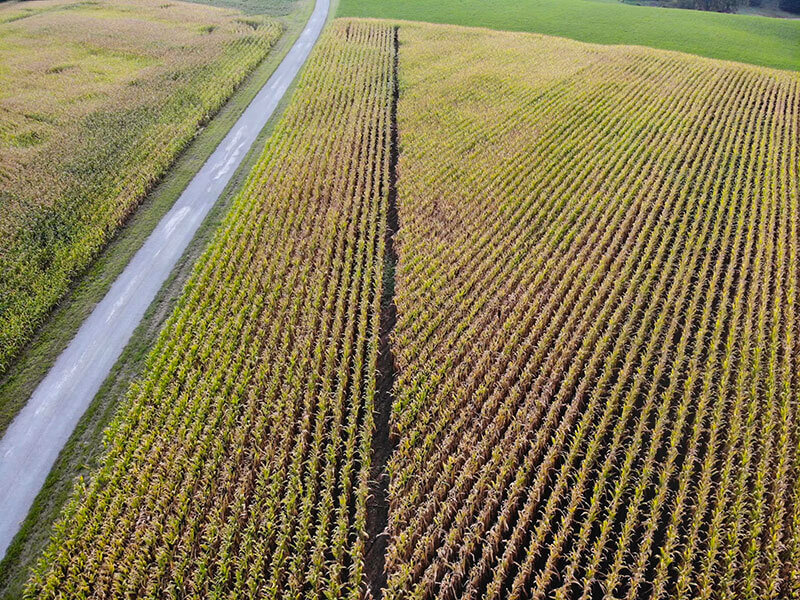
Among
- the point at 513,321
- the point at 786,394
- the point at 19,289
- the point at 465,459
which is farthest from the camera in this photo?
the point at 19,289

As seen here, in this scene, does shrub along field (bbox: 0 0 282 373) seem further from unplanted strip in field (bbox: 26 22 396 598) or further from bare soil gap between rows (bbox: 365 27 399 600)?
bare soil gap between rows (bbox: 365 27 399 600)

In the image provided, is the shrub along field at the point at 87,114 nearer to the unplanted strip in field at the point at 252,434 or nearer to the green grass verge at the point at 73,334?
the green grass verge at the point at 73,334

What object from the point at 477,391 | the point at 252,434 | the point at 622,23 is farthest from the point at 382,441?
the point at 622,23

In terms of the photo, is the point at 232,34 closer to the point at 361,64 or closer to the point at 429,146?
the point at 361,64

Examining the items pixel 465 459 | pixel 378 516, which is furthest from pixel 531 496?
pixel 378 516

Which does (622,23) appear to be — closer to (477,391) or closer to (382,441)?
(477,391)

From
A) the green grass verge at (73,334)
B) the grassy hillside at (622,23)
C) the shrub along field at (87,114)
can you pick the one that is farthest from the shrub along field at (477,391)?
the grassy hillside at (622,23)

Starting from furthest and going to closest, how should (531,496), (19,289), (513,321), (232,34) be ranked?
(232,34)
(19,289)
(513,321)
(531,496)
